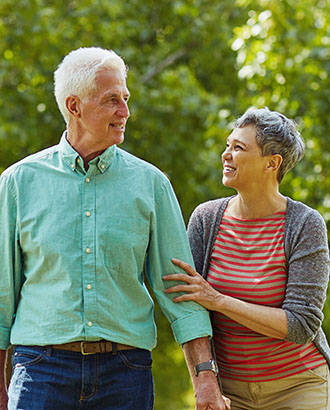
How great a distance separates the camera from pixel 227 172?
3.15m

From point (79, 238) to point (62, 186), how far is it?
0.63 ft

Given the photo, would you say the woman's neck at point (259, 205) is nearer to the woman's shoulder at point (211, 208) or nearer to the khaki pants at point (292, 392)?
the woman's shoulder at point (211, 208)

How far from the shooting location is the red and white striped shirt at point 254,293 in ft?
9.96

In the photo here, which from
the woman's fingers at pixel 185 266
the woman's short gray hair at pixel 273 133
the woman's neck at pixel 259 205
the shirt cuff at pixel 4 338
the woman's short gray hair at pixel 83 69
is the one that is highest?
the woman's short gray hair at pixel 83 69

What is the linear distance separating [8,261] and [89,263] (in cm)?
28

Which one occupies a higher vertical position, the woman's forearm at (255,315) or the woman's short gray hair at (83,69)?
the woman's short gray hair at (83,69)

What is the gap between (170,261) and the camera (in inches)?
117

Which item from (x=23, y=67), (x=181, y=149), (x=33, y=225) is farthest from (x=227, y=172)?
(x=181, y=149)

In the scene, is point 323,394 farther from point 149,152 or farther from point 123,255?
point 149,152

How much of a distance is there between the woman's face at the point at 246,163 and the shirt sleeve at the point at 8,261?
81 cm

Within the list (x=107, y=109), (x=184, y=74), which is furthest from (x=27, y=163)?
(x=184, y=74)

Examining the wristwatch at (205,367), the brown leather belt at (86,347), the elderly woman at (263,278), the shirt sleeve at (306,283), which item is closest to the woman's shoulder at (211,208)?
the elderly woman at (263,278)

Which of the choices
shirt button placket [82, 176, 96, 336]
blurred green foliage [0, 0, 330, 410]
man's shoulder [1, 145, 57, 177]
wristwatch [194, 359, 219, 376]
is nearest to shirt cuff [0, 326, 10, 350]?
shirt button placket [82, 176, 96, 336]

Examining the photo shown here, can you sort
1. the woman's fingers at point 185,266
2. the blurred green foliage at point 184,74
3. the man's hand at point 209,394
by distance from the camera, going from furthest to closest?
1. the blurred green foliage at point 184,74
2. the woman's fingers at point 185,266
3. the man's hand at point 209,394
